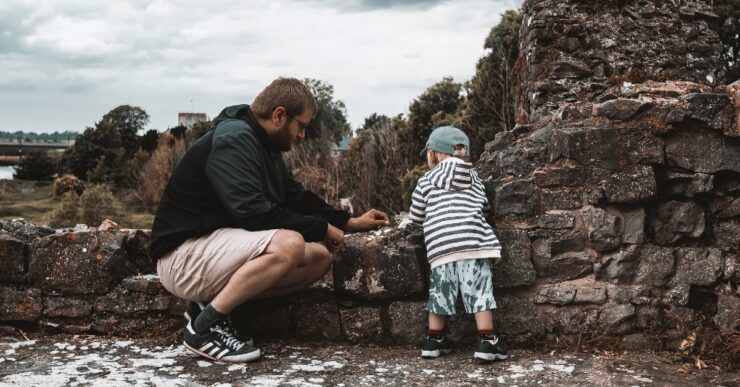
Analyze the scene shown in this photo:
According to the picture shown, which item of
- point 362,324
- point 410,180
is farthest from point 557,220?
point 410,180

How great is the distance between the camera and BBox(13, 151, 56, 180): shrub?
33688mm

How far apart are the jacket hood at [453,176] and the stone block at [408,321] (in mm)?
686

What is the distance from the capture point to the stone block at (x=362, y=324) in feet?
13.1

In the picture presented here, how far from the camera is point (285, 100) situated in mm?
3715

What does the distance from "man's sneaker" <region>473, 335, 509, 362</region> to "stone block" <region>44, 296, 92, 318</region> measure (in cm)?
229

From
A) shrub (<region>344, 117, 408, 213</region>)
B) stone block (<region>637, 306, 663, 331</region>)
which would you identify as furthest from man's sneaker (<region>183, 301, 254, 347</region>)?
shrub (<region>344, 117, 408, 213</region>)

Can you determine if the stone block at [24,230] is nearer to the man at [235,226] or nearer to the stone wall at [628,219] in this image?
the man at [235,226]

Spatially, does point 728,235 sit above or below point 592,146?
below

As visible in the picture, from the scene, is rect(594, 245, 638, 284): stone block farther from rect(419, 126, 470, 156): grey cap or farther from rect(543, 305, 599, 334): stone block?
rect(419, 126, 470, 156): grey cap

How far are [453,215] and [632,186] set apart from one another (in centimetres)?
101

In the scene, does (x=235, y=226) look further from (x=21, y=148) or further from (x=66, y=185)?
(x=21, y=148)

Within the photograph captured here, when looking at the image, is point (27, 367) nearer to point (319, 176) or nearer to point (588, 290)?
point (588, 290)

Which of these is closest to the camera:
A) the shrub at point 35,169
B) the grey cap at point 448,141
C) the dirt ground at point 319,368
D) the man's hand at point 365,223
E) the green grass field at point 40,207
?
the dirt ground at point 319,368

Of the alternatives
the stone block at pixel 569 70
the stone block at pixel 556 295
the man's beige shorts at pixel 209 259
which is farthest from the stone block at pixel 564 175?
the stone block at pixel 569 70
